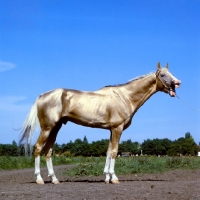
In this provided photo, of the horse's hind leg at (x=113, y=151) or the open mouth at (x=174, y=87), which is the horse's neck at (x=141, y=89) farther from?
the horse's hind leg at (x=113, y=151)

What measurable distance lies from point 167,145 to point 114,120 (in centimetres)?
3979

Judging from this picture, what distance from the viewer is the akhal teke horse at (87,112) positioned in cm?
1196

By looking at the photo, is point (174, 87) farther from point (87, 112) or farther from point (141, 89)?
point (87, 112)

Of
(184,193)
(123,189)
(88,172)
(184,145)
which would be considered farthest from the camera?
(184,145)

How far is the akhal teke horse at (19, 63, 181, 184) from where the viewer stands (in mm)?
11961

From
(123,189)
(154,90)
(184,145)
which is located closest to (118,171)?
(154,90)

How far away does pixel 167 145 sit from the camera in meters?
51.0

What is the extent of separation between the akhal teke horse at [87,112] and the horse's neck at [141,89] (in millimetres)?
40

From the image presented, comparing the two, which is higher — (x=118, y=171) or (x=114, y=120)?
(x=114, y=120)

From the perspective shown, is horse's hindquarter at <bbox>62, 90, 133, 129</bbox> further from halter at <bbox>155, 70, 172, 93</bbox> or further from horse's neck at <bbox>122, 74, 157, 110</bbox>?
halter at <bbox>155, 70, 172, 93</bbox>

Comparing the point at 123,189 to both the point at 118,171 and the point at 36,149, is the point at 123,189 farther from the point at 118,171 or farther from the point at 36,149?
the point at 118,171

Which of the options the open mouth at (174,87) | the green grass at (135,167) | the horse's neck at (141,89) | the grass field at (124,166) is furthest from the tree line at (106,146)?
the open mouth at (174,87)

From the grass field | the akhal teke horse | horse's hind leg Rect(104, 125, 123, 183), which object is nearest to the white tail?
the akhal teke horse

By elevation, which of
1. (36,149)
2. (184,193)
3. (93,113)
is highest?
(93,113)
